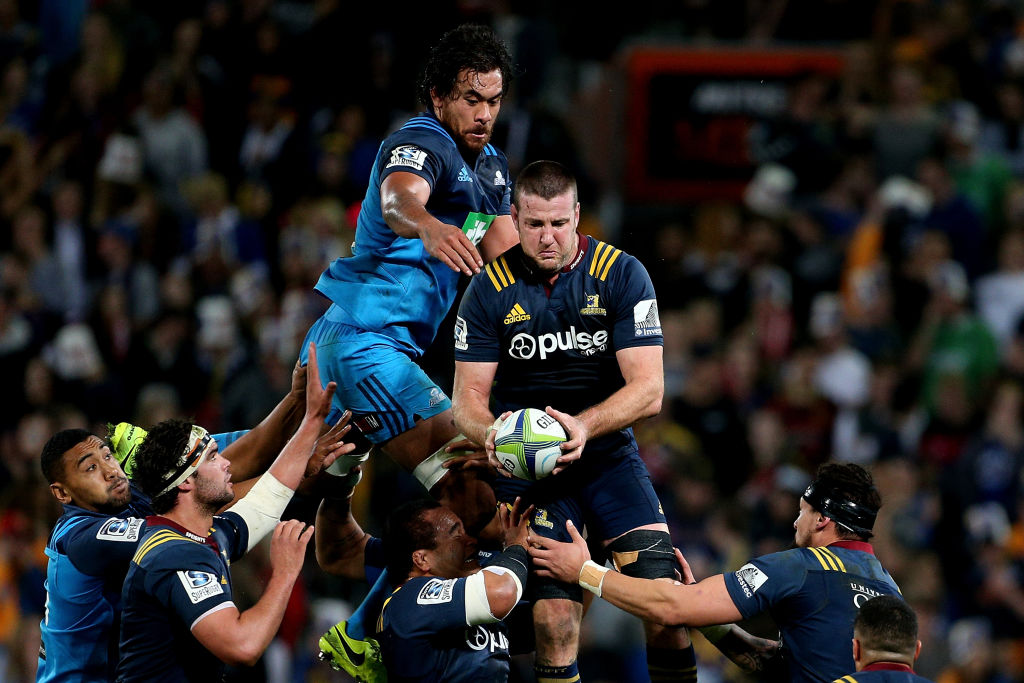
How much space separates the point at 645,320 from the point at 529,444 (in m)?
0.91

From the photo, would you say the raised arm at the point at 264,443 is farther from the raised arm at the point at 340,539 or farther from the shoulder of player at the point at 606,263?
the shoulder of player at the point at 606,263

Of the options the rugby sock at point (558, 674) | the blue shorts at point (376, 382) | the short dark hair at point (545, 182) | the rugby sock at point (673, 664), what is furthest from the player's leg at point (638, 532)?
the short dark hair at point (545, 182)

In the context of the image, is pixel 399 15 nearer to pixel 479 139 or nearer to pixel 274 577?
pixel 479 139

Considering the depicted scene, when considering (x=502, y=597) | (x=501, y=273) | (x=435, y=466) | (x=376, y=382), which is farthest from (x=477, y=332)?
(x=502, y=597)

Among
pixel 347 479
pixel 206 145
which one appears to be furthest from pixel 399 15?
pixel 347 479

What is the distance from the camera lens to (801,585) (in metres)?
6.97

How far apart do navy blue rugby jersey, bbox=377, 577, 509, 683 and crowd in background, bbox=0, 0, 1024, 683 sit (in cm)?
439

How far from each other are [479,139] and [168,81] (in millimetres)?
8094

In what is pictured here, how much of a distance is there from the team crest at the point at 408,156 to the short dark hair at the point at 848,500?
2.46 meters

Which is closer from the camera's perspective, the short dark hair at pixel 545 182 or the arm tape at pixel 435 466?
the short dark hair at pixel 545 182

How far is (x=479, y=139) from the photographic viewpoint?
7.46 metres

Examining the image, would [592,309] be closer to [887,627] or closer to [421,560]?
[421,560]

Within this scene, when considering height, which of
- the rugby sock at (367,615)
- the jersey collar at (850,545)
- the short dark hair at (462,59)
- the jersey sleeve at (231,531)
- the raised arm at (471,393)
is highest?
the short dark hair at (462,59)

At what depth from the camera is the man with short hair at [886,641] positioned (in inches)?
250
